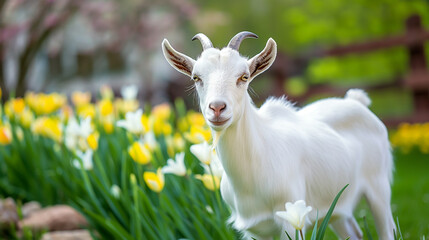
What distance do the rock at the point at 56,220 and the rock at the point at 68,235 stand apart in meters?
0.06

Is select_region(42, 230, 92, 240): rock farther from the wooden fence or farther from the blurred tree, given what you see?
the wooden fence

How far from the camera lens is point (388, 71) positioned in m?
9.75

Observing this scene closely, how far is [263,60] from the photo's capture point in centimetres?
142

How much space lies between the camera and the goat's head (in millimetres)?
1317

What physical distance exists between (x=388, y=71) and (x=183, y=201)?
844 cm

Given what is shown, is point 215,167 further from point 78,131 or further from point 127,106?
point 127,106

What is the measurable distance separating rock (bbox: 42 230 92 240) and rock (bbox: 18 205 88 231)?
57 millimetres

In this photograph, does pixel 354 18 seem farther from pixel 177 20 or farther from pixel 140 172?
pixel 140 172

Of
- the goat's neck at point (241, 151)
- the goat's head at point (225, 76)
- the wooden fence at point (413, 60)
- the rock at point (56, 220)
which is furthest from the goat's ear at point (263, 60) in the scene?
the wooden fence at point (413, 60)

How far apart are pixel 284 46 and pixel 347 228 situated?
12.8 metres

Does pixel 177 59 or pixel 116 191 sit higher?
pixel 177 59

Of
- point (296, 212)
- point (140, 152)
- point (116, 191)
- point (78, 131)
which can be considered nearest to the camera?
point (296, 212)

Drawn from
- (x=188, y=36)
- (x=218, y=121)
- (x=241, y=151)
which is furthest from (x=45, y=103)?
(x=188, y=36)

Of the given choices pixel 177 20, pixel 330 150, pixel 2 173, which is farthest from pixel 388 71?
pixel 330 150
